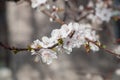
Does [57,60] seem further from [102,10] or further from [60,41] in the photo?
[60,41]

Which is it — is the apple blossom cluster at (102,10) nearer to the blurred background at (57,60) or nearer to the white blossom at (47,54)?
the blurred background at (57,60)

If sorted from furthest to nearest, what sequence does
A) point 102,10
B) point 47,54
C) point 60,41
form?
point 102,10 → point 47,54 → point 60,41

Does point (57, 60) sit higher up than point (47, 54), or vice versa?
point (47, 54)

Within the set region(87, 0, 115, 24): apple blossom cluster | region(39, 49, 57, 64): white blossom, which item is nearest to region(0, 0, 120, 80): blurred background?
region(87, 0, 115, 24): apple blossom cluster

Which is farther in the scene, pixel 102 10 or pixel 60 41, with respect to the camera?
pixel 102 10

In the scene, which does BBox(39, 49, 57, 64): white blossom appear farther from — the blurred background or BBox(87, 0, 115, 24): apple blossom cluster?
the blurred background

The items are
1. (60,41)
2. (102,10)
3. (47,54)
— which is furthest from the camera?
(102,10)

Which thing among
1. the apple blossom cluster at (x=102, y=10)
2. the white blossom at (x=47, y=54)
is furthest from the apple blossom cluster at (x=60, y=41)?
the apple blossom cluster at (x=102, y=10)

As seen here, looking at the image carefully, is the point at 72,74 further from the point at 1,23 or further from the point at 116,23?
the point at 1,23

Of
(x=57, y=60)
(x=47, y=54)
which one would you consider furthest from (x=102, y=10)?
(x=47, y=54)

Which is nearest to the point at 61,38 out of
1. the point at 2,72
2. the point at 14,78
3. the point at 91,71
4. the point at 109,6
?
the point at 109,6

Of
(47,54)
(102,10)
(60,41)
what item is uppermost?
(60,41)

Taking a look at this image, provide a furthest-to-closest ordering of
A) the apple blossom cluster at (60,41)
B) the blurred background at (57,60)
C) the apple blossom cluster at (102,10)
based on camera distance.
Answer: the blurred background at (57,60) < the apple blossom cluster at (102,10) < the apple blossom cluster at (60,41)

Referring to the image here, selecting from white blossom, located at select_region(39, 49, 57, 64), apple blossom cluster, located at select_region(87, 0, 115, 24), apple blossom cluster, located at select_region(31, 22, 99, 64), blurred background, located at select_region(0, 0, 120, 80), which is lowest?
blurred background, located at select_region(0, 0, 120, 80)
